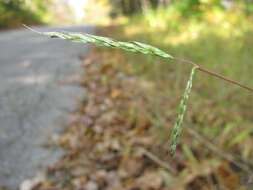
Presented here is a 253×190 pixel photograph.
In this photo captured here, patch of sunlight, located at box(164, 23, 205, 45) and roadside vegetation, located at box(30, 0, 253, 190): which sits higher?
patch of sunlight, located at box(164, 23, 205, 45)

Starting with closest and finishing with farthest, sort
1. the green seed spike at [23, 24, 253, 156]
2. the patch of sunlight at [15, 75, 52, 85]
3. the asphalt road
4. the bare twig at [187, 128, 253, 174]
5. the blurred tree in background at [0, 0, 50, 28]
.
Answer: the green seed spike at [23, 24, 253, 156] < the bare twig at [187, 128, 253, 174] < the asphalt road < the patch of sunlight at [15, 75, 52, 85] < the blurred tree in background at [0, 0, 50, 28]

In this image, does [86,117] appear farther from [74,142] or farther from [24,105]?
[24,105]

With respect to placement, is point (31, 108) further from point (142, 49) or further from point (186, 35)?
point (186, 35)

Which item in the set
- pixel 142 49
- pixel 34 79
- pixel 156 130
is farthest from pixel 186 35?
pixel 142 49

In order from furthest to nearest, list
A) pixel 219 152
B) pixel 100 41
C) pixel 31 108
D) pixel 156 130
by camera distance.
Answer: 1. pixel 31 108
2. pixel 156 130
3. pixel 219 152
4. pixel 100 41

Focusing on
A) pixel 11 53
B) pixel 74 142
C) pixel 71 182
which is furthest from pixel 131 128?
pixel 11 53

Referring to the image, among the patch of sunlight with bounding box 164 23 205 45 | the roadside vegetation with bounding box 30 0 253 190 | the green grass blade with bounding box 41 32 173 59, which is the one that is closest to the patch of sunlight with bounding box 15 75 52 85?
the roadside vegetation with bounding box 30 0 253 190

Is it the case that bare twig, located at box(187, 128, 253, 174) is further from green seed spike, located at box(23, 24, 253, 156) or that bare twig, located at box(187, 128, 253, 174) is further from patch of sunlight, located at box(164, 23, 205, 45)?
patch of sunlight, located at box(164, 23, 205, 45)
